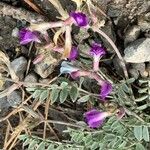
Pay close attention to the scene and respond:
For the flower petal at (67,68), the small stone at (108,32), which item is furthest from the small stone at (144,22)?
the flower petal at (67,68)

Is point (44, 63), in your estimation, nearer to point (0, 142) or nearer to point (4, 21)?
point (4, 21)

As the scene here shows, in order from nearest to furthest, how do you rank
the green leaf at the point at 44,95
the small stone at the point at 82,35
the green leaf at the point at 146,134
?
the green leaf at the point at 146,134, the green leaf at the point at 44,95, the small stone at the point at 82,35

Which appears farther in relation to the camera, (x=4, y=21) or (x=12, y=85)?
(x=4, y=21)

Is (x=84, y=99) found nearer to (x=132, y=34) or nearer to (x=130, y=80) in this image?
(x=130, y=80)

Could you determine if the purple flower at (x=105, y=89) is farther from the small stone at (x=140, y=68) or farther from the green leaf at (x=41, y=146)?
the green leaf at (x=41, y=146)

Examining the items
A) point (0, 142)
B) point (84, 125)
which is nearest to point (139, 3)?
point (84, 125)

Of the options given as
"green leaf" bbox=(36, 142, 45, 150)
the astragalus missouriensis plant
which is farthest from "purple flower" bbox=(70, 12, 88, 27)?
"green leaf" bbox=(36, 142, 45, 150)

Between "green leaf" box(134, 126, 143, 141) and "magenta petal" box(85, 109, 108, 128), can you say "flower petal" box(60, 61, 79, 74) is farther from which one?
"green leaf" box(134, 126, 143, 141)
